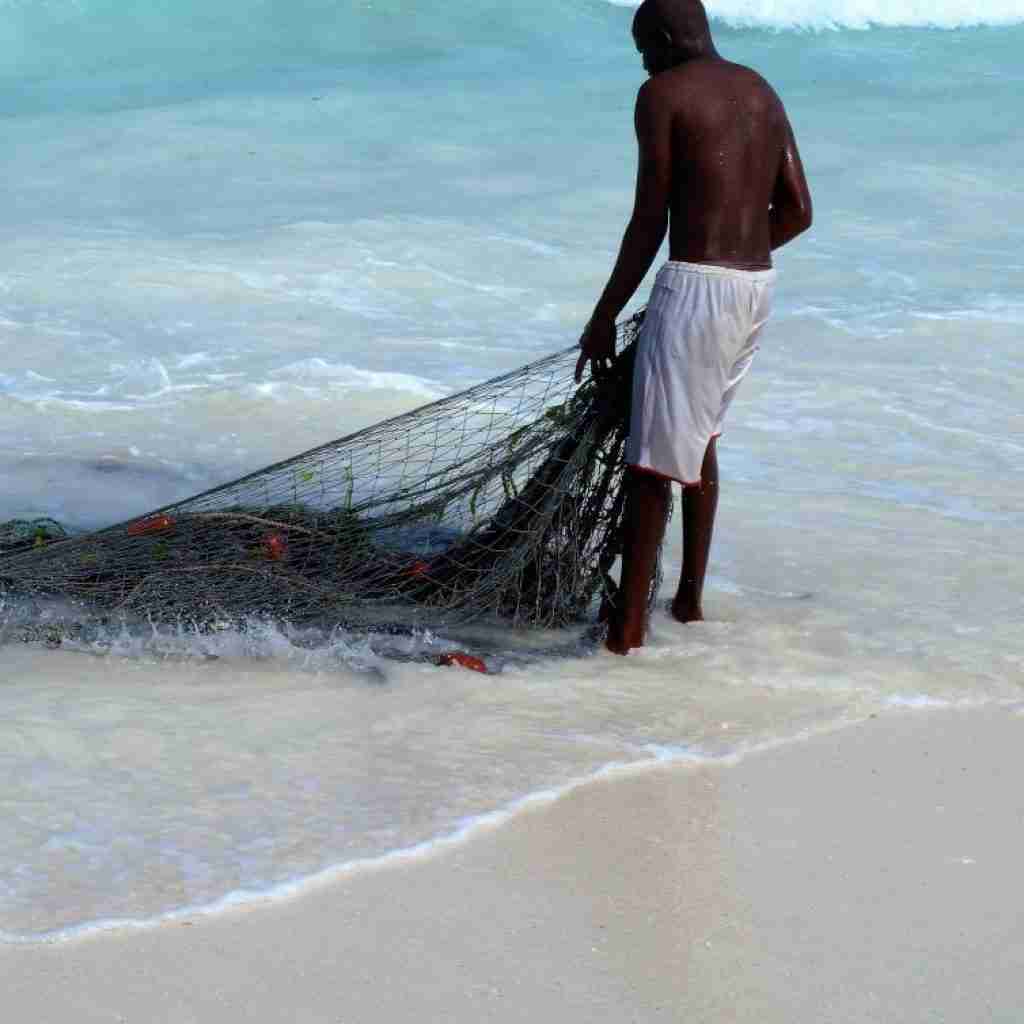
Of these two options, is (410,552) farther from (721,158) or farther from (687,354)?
(721,158)

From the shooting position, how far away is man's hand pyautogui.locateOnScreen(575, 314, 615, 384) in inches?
169

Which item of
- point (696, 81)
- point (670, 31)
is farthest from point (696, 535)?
point (670, 31)

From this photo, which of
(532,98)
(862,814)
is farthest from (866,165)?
(862,814)

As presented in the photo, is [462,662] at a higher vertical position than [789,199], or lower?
lower

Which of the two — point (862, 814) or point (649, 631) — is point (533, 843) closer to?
point (862, 814)

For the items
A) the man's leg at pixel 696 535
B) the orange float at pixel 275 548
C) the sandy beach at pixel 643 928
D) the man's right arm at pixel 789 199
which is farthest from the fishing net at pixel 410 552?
the sandy beach at pixel 643 928

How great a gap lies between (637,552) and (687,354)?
564 mm

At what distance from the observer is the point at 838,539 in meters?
5.61

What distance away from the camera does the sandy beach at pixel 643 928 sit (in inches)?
118

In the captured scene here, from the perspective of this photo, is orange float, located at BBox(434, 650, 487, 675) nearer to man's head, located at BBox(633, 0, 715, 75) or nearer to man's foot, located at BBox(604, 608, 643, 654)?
man's foot, located at BBox(604, 608, 643, 654)

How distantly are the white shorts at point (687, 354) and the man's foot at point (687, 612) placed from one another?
23.1 inches

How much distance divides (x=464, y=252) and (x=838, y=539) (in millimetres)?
5143

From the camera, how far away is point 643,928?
3.24 m

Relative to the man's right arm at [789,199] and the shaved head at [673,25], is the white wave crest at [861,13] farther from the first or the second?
the shaved head at [673,25]
